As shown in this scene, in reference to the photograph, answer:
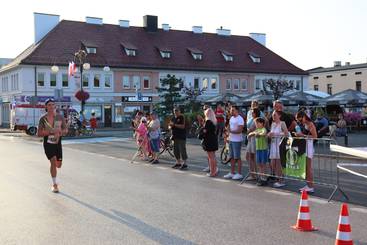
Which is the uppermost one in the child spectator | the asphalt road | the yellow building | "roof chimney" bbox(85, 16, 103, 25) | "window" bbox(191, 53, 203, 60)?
"roof chimney" bbox(85, 16, 103, 25)

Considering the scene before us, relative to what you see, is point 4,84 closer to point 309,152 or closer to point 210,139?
point 210,139

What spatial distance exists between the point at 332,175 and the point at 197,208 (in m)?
4.98

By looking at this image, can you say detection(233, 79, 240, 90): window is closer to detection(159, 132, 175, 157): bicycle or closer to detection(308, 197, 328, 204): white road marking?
detection(159, 132, 175, 157): bicycle

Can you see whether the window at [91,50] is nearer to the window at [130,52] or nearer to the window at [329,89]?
the window at [130,52]

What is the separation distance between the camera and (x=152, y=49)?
6400 centimetres

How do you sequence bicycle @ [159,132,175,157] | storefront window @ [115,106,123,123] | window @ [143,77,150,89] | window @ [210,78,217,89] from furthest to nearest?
window @ [210,78,217,89] < window @ [143,77,150,89] < storefront window @ [115,106,123,123] < bicycle @ [159,132,175,157]

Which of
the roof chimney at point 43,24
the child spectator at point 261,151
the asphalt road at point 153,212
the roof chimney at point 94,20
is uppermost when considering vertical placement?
the roof chimney at point 94,20

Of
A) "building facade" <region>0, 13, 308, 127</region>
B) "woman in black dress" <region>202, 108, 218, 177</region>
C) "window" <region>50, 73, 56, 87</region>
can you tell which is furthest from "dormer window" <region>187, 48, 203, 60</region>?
"woman in black dress" <region>202, 108, 218, 177</region>

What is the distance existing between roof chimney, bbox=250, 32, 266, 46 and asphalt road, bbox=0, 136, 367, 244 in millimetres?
64834

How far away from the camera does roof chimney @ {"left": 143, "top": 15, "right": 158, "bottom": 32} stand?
2618 inches

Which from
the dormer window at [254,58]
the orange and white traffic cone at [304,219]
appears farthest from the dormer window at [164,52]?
the orange and white traffic cone at [304,219]

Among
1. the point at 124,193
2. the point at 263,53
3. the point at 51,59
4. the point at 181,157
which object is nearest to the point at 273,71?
the point at 263,53

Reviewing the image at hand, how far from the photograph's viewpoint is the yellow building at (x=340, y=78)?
269 feet

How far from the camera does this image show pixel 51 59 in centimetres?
5575
